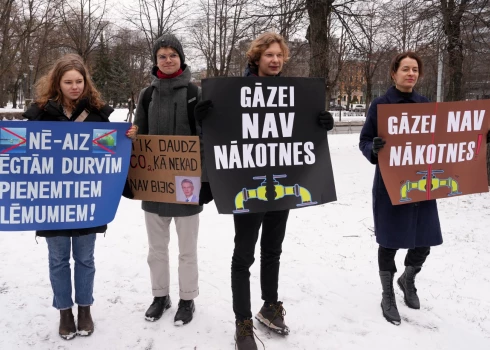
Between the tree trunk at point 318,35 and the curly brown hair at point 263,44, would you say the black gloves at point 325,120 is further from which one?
the tree trunk at point 318,35

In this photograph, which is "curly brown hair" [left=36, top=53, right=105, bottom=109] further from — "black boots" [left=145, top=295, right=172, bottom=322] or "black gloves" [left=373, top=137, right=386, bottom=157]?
"black gloves" [left=373, top=137, right=386, bottom=157]

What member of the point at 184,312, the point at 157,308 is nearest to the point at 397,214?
the point at 184,312

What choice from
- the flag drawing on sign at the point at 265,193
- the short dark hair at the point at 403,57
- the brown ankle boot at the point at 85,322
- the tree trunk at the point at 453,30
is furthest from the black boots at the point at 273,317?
the tree trunk at the point at 453,30

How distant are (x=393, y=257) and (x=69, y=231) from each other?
2.55 metres

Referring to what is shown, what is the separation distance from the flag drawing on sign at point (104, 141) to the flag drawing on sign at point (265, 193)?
1.01m

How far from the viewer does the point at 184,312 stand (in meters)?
3.10

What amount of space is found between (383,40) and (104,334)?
17285 millimetres

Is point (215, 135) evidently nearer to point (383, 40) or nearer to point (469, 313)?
point (469, 313)

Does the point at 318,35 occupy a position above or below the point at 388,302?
above

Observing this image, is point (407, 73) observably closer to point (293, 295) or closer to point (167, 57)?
point (167, 57)

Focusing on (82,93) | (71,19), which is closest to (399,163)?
(82,93)

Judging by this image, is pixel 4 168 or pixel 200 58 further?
pixel 200 58

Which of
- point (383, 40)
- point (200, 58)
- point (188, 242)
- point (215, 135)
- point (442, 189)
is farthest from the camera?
point (200, 58)

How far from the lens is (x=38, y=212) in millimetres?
2750
